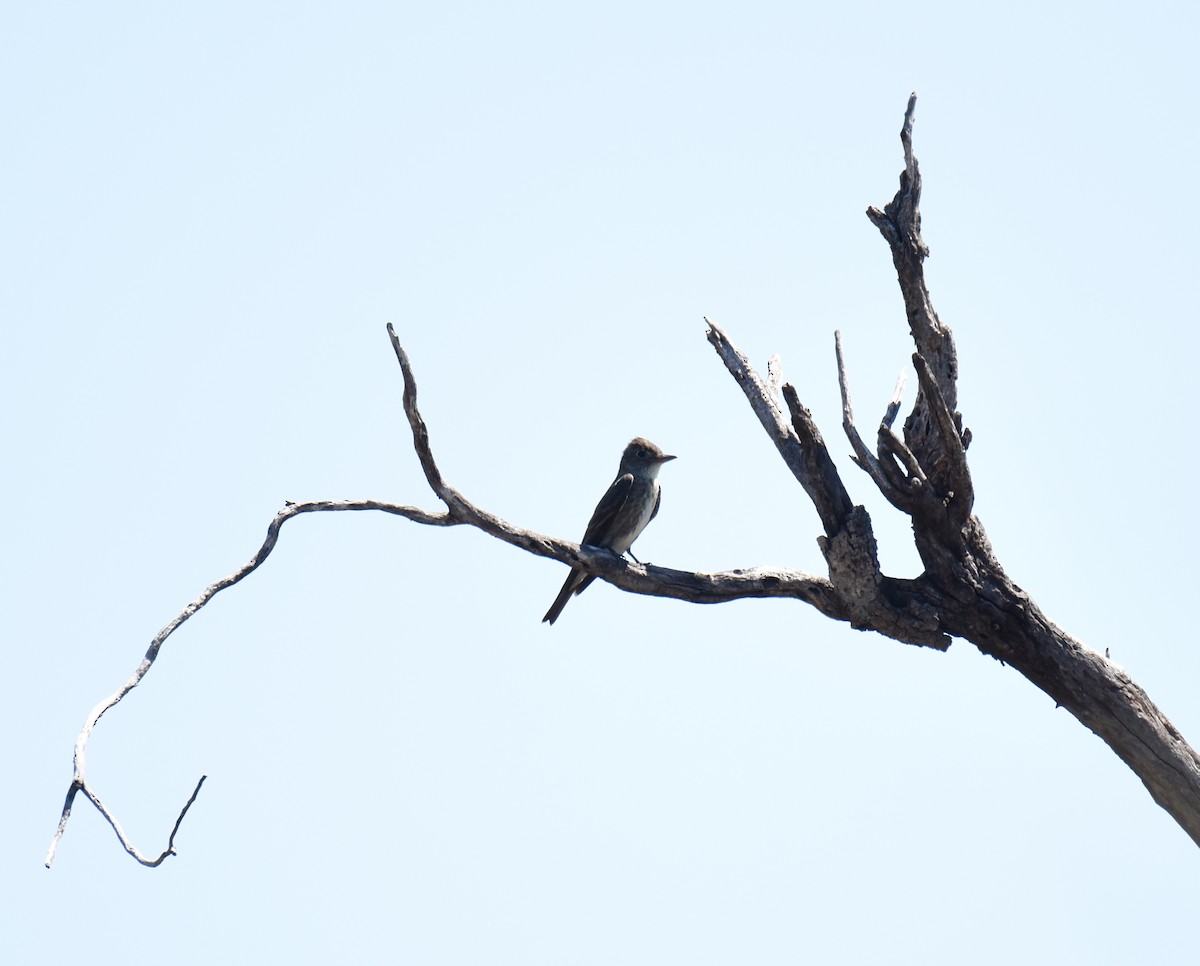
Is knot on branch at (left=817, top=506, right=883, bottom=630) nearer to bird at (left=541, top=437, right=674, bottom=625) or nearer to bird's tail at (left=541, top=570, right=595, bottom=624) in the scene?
bird's tail at (left=541, top=570, right=595, bottom=624)

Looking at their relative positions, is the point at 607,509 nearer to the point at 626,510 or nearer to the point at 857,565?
the point at 626,510

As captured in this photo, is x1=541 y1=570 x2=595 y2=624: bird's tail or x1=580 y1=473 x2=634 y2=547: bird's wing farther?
x1=580 y1=473 x2=634 y2=547: bird's wing

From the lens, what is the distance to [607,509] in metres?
10.1

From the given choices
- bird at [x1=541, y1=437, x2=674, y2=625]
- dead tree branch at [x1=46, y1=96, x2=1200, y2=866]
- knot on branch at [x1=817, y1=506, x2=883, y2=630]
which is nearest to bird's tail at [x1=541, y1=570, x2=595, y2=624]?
bird at [x1=541, y1=437, x2=674, y2=625]

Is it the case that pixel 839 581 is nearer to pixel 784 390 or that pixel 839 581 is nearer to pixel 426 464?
pixel 784 390

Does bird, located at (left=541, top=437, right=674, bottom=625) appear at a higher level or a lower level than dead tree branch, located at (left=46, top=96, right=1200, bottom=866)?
higher

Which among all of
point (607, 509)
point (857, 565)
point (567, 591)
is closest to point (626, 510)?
point (607, 509)

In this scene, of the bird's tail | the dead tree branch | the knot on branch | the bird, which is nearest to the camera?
the dead tree branch

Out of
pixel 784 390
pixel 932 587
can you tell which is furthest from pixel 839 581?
pixel 784 390

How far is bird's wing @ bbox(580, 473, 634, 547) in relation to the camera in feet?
32.9

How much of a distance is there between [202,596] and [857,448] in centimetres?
338

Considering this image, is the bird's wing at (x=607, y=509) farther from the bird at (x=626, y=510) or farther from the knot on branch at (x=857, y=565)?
the knot on branch at (x=857, y=565)

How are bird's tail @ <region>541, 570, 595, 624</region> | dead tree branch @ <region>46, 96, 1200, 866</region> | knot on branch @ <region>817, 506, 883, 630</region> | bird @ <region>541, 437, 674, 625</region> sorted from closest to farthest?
Result: dead tree branch @ <region>46, 96, 1200, 866</region> < knot on branch @ <region>817, 506, 883, 630</region> < bird's tail @ <region>541, 570, 595, 624</region> < bird @ <region>541, 437, 674, 625</region>

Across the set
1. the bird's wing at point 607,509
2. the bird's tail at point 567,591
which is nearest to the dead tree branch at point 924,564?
the bird's tail at point 567,591
